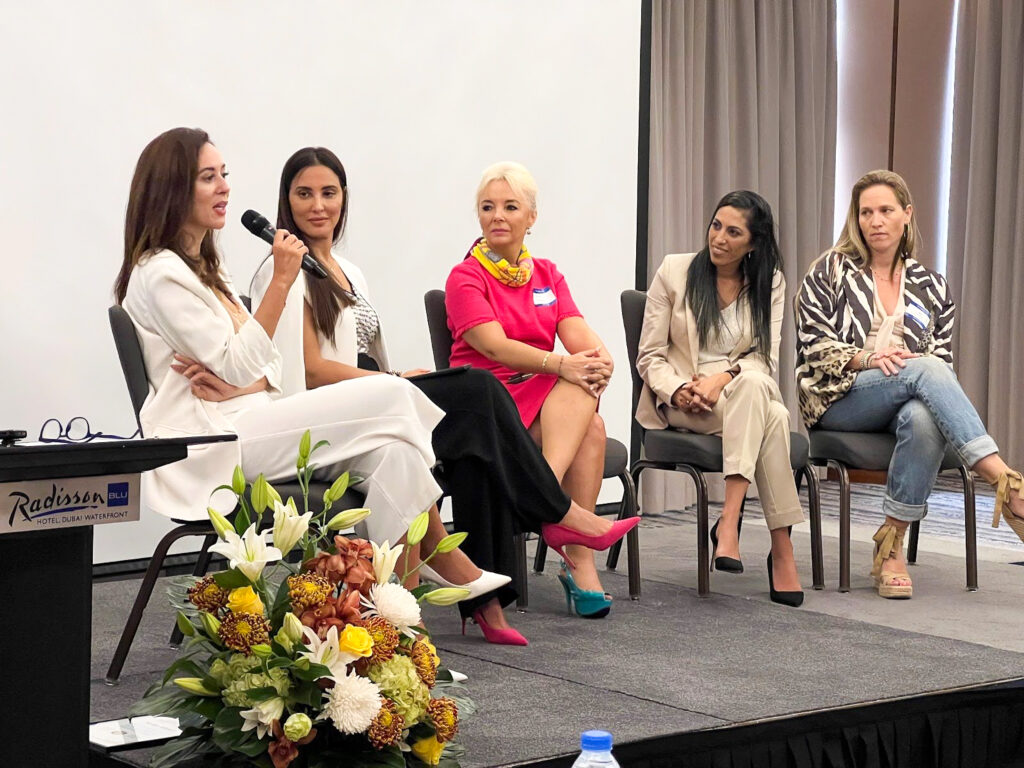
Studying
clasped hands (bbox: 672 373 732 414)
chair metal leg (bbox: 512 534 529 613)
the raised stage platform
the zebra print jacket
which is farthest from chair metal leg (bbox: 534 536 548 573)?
the zebra print jacket

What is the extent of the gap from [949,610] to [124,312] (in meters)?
2.23

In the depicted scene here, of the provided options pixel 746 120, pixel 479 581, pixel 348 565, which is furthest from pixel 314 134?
pixel 348 565

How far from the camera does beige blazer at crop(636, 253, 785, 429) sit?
12.1 feet

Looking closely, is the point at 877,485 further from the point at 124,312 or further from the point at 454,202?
the point at 124,312

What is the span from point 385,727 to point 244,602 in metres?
0.25

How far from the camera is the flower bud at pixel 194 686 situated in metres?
1.71

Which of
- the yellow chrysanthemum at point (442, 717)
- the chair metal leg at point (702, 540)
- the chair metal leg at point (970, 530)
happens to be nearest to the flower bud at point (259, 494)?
the yellow chrysanthemum at point (442, 717)

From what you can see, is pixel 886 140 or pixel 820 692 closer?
pixel 820 692

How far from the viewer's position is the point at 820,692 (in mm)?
2490

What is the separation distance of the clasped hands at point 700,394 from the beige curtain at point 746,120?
1.74 meters

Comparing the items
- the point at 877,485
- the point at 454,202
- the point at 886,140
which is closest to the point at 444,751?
the point at 454,202

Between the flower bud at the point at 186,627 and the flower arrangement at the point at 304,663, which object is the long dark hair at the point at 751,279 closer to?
the flower arrangement at the point at 304,663

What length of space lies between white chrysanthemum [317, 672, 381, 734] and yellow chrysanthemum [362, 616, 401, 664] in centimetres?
5

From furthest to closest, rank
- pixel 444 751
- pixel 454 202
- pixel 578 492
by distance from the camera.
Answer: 1. pixel 454 202
2. pixel 578 492
3. pixel 444 751
